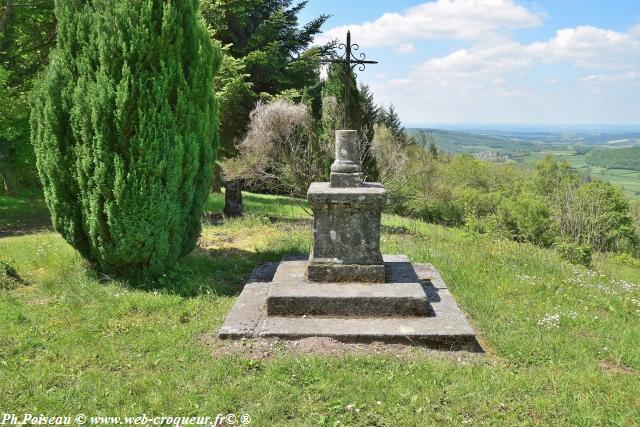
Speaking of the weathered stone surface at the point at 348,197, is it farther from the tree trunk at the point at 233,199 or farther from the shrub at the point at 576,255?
the tree trunk at the point at 233,199

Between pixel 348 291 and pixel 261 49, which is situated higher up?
pixel 261 49

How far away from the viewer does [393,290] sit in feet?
18.4

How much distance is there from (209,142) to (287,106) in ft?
18.9

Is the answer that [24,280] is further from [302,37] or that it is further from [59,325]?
[302,37]

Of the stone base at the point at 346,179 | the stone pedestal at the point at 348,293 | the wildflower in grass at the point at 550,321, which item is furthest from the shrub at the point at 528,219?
the stone base at the point at 346,179

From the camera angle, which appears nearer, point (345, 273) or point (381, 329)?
point (381, 329)

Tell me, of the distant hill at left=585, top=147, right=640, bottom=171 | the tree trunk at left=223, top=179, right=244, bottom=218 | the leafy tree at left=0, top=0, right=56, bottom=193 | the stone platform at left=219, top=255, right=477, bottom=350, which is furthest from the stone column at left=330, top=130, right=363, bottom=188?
the distant hill at left=585, top=147, right=640, bottom=171

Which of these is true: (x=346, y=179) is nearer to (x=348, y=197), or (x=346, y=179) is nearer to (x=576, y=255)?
(x=348, y=197)

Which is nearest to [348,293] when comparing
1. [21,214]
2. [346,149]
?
[346,149]

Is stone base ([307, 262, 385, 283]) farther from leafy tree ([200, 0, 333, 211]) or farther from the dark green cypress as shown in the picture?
leafy tree ([200, 0, 333, 211])

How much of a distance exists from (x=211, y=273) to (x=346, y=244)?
8.69 feet

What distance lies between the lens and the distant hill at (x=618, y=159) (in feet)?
381

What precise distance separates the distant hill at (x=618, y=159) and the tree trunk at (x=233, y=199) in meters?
124

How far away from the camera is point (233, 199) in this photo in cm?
1379
